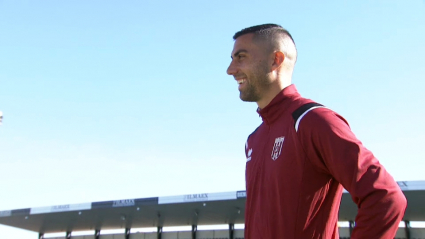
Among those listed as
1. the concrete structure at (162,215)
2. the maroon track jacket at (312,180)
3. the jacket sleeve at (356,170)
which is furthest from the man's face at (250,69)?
the concrete structure at (162,215)

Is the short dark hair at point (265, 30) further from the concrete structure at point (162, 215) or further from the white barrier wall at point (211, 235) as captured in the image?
the white barrier wall at point (211, 235)

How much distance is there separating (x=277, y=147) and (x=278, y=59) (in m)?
0.50

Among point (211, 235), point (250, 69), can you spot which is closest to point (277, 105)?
point (250, 69)

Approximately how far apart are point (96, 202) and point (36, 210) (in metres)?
3.75

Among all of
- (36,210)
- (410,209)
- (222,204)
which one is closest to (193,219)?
(222,204)

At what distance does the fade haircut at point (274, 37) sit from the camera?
7.97 ft

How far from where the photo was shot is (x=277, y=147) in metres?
2.14

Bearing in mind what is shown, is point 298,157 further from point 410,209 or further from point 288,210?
point 410,209

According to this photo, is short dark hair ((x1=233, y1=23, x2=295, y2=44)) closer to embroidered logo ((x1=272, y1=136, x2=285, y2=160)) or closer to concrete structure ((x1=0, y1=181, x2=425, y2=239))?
embroidered logo ((x1=272, y1=136, x2=285, y2=160))

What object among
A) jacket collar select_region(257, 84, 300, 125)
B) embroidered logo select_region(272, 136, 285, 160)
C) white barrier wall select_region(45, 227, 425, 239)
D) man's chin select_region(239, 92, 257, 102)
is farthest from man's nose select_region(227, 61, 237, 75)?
white barrier wall select_region(45, 227, 425, 239)

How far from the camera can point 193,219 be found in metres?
26.3

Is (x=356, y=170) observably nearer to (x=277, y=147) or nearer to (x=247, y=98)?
(x=277, y=147)

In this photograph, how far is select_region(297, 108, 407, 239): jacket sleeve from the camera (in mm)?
1677

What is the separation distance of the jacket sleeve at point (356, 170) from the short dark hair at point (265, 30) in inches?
26.0
